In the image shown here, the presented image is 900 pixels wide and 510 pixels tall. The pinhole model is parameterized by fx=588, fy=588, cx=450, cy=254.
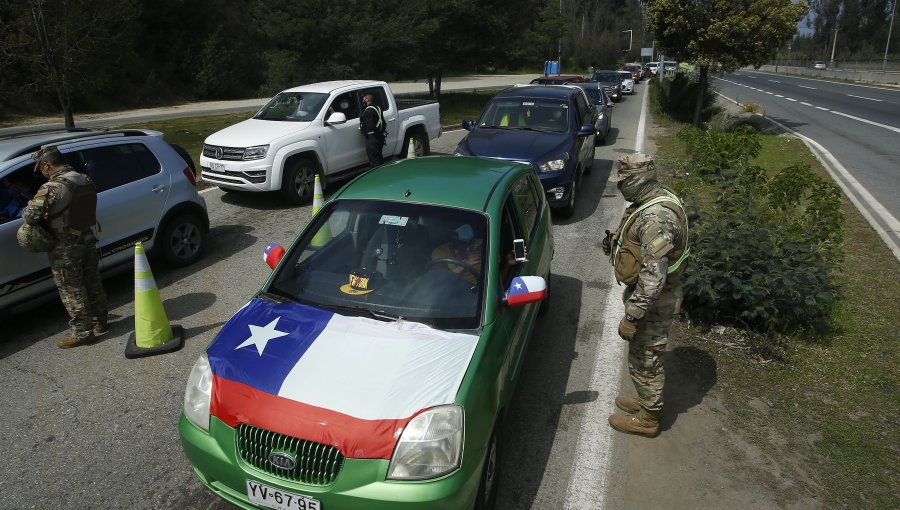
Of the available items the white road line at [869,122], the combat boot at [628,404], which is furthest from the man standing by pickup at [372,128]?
the white road line at [869,122]

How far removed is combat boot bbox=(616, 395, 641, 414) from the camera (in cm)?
425

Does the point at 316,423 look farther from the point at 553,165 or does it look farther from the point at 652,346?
the point at 553,165

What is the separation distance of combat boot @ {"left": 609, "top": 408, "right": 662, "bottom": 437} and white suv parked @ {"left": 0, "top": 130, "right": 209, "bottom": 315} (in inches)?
209

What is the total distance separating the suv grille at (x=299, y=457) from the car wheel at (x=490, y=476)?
2.59ft

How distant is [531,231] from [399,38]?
69.6 ft

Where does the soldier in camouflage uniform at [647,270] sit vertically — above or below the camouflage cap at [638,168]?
below

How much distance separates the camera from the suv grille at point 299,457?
109 inches

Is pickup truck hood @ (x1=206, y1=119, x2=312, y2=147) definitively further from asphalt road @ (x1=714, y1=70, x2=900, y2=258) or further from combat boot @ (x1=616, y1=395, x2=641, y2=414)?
asphalt road @ (x1=714, y1=70, x2=900, y2=258)

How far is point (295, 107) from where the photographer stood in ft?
34.6

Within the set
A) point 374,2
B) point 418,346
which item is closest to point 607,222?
point 418,346

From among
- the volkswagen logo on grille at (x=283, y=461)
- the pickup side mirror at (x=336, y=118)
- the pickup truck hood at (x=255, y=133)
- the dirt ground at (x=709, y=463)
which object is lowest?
the dirt ground at (x=709, y=463)

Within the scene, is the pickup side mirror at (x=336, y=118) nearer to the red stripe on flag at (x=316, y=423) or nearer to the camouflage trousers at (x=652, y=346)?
the camouflage trousers at (x=652, y=346)

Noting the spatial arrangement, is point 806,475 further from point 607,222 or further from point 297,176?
point 297,176

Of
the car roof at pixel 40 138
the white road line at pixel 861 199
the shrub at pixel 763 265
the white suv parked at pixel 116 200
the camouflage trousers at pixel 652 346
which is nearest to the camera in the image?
the camouflage trousers at pixel 652 346
